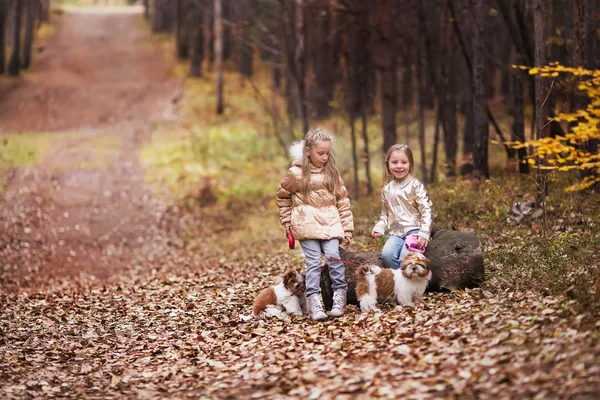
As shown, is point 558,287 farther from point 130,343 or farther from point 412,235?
point 130,343

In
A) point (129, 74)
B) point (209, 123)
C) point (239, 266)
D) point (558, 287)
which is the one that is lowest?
point (239, 266)

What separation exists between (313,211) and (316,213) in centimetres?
4

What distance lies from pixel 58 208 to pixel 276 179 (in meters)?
7.16

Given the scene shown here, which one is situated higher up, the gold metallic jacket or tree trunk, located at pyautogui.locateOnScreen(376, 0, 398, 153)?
tree trunk, located at pyautogui.locateOnScreen(376, 0, 398, 153)

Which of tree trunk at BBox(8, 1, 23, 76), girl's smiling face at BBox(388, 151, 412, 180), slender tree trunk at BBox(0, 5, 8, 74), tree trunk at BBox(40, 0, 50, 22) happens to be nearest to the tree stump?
girl's smiling face at BBox(388, 151, 412, 180)

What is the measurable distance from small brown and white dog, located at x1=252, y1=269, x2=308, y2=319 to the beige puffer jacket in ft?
1.72

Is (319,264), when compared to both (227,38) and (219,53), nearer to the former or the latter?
(219,53)

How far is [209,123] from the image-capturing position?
31.0 metres

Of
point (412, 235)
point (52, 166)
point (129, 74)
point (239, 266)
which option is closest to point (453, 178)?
point (239, 266)

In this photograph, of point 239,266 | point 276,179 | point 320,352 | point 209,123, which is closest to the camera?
point 320,352

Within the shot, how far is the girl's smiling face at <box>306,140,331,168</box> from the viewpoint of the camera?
7.55m

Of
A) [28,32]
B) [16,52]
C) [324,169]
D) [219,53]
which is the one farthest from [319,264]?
[28,32]

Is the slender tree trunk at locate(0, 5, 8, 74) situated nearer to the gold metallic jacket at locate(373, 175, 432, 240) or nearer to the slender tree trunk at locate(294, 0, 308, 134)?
the slender tree trunk at locate(294, 0, 308, 134)

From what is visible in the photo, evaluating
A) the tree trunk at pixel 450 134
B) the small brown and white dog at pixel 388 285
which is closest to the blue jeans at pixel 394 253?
the small brown and white dog at pixel 388 285
